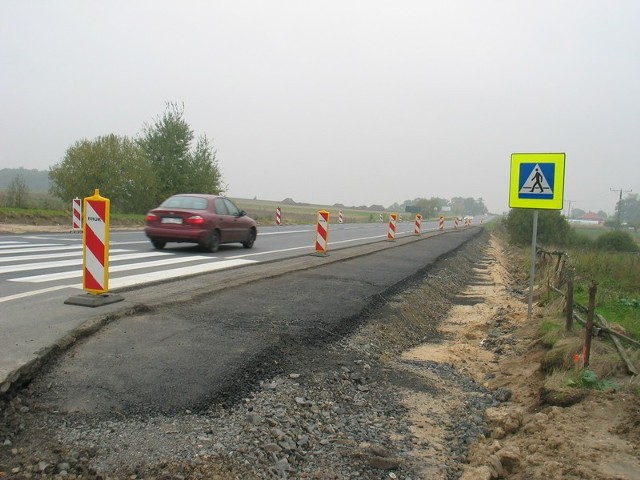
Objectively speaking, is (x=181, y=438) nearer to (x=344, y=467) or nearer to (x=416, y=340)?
(x=344, y=467)

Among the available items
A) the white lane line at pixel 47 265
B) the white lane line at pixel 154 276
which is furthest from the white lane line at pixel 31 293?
the white lane line at pixel 47 265

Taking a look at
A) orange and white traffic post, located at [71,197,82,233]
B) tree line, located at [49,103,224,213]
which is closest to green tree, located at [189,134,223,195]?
tree line, located at [49,103,224,213]

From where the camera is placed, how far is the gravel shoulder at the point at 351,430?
11.1 ft

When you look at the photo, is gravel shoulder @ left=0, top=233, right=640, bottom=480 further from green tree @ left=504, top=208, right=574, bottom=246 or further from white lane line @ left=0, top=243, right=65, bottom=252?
green tree @ left=504, top=208, right=574, bottom=246

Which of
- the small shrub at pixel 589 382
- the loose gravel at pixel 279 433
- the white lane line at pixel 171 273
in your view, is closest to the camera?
the loose gravel at pixel 279 433

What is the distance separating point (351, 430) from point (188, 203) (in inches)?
438

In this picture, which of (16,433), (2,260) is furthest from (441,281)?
(16,433)

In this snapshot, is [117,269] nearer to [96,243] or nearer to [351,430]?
[96,243]

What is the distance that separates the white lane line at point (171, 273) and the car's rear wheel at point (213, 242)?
195cm

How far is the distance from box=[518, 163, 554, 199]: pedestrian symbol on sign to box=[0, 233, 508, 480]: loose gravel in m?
4.46

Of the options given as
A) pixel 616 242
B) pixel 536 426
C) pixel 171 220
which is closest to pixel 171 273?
pixel 171 220

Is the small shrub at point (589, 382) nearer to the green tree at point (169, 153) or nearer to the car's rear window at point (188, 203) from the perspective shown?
the car's rear window at point (188, 203)

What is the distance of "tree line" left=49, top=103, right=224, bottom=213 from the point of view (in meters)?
30.7

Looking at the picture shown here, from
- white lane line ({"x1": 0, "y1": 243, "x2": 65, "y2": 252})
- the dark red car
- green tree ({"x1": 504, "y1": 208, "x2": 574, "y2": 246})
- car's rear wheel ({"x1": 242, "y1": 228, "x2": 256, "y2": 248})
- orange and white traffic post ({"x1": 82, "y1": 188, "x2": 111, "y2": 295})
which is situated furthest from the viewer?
green tree ({"x1": 504, "y1": 208, "x2": 574, "y2": 246})
